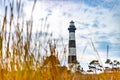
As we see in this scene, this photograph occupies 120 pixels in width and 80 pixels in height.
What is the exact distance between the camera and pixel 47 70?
3725 mm

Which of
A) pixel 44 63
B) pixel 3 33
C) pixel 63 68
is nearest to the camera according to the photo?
pixel 3 33

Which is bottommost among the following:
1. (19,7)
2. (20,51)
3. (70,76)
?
(70,76)

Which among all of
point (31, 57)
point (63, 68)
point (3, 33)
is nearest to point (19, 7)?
point (3, 33)

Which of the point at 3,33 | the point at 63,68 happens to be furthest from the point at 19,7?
the point at 63,68

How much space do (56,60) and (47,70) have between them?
0.14 m

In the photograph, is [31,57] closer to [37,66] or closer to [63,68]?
[37,66]

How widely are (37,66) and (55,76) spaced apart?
181mm

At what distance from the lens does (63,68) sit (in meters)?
4.17

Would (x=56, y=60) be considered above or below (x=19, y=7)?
below

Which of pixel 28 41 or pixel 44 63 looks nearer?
pixel 28 41

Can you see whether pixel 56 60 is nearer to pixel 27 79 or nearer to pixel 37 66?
pixel 37 66

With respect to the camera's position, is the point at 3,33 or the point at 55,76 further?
the point at 55,76

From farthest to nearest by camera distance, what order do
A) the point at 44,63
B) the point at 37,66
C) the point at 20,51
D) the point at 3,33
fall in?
the point at 44,63
the point at 37,66
the point at 20,51
the point at 3,33

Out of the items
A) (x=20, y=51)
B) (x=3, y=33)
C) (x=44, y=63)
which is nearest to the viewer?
(x=3, y=33)
